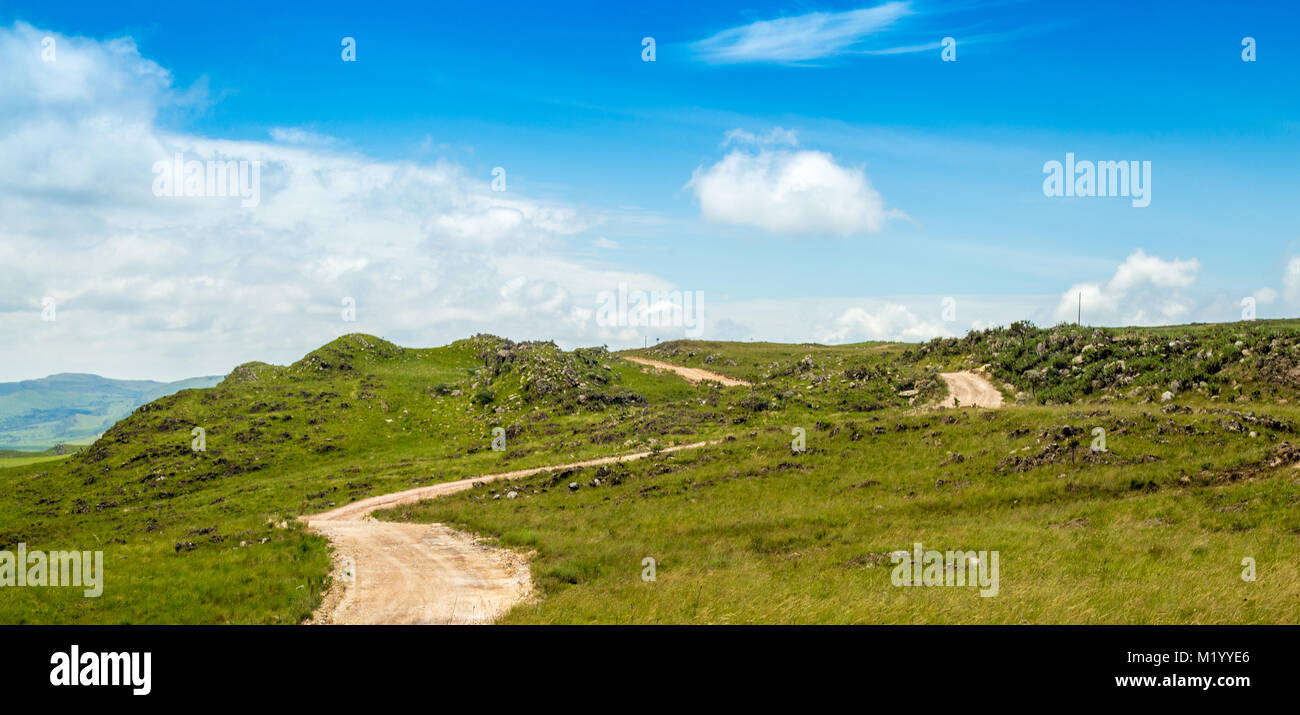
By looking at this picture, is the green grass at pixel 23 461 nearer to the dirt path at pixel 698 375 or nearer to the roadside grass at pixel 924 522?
the dirt path at pixel 698 375

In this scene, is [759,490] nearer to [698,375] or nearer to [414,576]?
[414,576]

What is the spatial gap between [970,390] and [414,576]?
52.2 meters

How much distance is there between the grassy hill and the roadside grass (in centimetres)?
14

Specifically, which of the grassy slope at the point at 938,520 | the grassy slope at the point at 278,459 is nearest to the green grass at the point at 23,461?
the grassy slope at the point at 278,459

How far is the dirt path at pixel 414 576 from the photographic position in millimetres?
18000

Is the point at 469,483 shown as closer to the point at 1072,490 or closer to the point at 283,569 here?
the point at 283,569

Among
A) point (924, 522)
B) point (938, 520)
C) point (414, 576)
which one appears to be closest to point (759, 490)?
point (924, 522)

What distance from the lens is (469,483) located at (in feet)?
139

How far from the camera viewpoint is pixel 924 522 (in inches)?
1097

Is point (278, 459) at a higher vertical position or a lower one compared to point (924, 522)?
lower

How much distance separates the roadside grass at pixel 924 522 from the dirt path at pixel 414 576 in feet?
4.45

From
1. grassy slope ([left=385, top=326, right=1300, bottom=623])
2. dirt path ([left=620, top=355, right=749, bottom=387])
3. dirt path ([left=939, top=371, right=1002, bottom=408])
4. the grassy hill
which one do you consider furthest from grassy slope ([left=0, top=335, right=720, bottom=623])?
dirt path ([left=939, top=371, right=1002, bottom=408])
